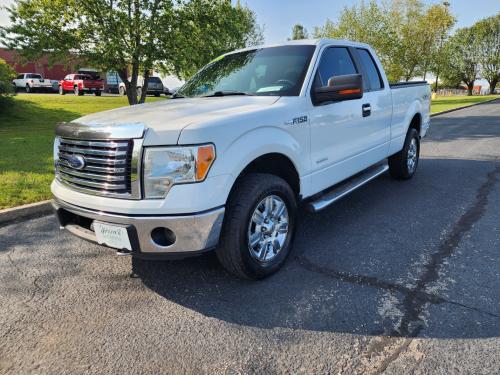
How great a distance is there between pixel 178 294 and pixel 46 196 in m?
3.07

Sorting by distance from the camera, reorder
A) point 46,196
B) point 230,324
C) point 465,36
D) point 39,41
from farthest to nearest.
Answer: point 465,36 < point 39,41 < point 46,196 < point 230,324

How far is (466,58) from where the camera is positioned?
64062 mm

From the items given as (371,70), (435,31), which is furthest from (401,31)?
(371,70)

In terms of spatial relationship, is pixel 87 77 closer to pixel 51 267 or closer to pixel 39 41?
pixel 39 41

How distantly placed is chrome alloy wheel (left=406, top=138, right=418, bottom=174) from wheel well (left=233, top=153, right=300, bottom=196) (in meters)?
3.30

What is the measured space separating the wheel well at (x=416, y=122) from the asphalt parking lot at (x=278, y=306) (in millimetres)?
2293

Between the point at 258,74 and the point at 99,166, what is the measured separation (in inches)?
74.9

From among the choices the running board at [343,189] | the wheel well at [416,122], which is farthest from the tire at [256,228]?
the wheel well at [416,122]

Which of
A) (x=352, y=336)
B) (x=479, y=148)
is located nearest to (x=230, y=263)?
(x=352, y=336)

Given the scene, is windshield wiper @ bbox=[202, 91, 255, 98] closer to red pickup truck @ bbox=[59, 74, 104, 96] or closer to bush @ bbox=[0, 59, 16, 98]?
bush @ bbox=[0, 59, 16, 98]

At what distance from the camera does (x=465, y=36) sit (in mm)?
62844

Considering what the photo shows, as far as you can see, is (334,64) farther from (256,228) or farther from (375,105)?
(256,228)

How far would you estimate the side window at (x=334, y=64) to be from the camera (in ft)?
12.6

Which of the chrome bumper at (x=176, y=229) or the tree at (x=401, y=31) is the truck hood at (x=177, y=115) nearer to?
the chrome bumper at (x=176, y=229)
